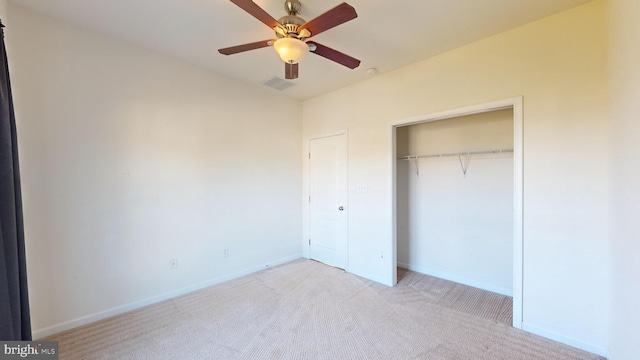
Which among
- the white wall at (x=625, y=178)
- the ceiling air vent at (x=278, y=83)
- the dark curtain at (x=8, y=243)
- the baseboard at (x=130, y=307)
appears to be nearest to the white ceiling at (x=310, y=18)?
the ceiling air vent at (x=278, y=83)

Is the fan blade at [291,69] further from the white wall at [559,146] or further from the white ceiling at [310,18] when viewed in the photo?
the white wall at [559,146]

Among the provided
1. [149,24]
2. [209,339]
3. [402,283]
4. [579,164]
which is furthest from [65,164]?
[579,164]

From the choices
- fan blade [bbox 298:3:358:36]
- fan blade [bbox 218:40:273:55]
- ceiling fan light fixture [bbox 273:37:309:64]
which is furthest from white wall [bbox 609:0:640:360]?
fan blade [bbox 218:40:273:55]

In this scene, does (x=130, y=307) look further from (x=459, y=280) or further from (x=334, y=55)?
(x=459, y=280)

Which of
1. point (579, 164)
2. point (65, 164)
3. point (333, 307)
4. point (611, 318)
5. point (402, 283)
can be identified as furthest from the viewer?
point (402, 283)

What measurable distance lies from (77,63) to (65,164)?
96 centimetres

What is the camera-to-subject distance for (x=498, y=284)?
3.22 meters

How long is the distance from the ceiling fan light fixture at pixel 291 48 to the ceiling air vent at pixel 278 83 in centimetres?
177

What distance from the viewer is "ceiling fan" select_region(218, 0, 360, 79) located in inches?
62.2

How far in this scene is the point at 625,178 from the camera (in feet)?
5.28

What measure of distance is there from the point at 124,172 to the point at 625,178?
4.10 m

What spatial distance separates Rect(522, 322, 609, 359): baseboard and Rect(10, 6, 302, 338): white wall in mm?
3225

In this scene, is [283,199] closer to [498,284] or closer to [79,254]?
[79,254]

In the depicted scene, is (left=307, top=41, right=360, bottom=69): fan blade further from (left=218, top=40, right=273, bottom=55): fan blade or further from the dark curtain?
the dark curtain
